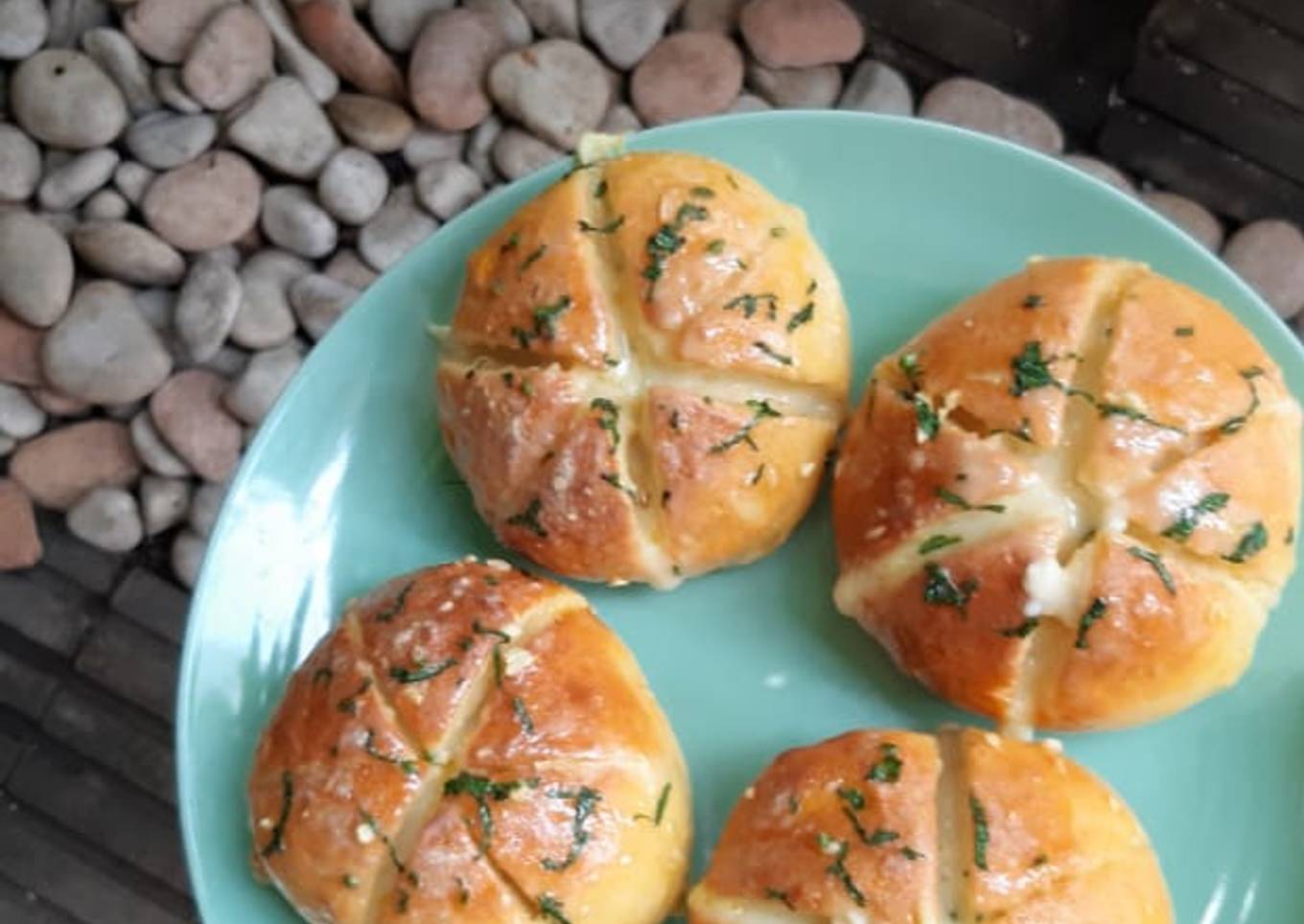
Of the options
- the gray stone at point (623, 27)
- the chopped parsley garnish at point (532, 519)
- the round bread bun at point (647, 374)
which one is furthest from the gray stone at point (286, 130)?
the chopped parsley garnish at point (532, 519)

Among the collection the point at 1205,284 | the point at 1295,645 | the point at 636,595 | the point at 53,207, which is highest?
the point at 1205,284

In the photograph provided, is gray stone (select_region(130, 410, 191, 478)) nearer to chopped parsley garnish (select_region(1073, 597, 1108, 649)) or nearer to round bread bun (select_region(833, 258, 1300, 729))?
round bread bun (select_region(833, 258, 1300, 729))

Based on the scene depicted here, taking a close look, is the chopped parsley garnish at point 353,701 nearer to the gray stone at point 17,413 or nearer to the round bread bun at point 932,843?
the round bread bun at point 932,843

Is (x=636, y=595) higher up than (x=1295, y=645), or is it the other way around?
(x=1295, y=645)

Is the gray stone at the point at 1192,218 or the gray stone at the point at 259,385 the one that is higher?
the gray stone at the point at 1192,218

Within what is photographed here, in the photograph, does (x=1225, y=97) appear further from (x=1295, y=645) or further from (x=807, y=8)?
(x=1295, y=645)

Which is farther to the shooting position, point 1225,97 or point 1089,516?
point 1225,97

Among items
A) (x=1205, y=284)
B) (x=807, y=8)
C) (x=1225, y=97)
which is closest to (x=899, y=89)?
(x=807, y=8)

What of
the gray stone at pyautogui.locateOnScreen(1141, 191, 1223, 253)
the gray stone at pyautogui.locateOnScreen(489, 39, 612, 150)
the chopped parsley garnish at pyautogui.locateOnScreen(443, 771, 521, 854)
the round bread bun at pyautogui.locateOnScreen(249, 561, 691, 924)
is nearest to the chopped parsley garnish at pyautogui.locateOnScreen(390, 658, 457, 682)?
the round bread bun at pyautogui.locateOnScreen(249, 561, 691, 924)
